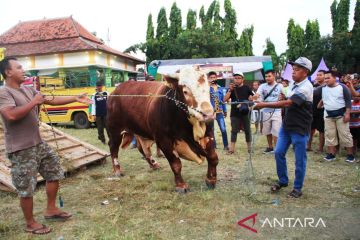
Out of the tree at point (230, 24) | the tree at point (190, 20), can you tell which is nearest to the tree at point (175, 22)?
the tree at point (190, 20)

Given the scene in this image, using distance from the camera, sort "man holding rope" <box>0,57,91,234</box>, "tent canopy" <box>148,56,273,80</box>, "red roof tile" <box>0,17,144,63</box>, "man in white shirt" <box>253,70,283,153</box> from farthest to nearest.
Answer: "red roof tile" <box>0,17,144,63</box>, "tent canopy" <box>148,56,273,80</box>, "man in white shirt" <box>253,70,283,153</box>, "man holding rope" <box>0,57,91,234</box>

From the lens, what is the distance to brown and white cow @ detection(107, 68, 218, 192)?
469cm

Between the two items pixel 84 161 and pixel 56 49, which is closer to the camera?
pixel 84 161

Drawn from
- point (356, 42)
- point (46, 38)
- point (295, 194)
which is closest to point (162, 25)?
point (46, 38)

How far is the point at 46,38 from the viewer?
27297 mm

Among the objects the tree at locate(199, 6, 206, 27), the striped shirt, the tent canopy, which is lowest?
the striped shirt

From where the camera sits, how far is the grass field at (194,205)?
12.3 ft

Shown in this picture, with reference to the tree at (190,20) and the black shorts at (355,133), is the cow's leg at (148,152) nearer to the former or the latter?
the black shorts at (355,133)

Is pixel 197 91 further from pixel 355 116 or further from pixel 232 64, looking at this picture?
pixel 232 64

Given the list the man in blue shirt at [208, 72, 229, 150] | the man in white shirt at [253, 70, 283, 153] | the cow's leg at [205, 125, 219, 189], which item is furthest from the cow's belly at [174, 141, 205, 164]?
the man in white shirt at [253, 70, 283, 153]

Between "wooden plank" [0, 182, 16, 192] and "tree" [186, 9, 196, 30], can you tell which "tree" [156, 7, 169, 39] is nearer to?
"tree" [186, 9, 196, 30]

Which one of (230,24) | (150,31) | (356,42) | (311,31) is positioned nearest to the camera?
(356,42)

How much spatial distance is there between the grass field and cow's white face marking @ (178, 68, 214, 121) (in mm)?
1252

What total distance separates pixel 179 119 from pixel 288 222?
2117 millimetres
